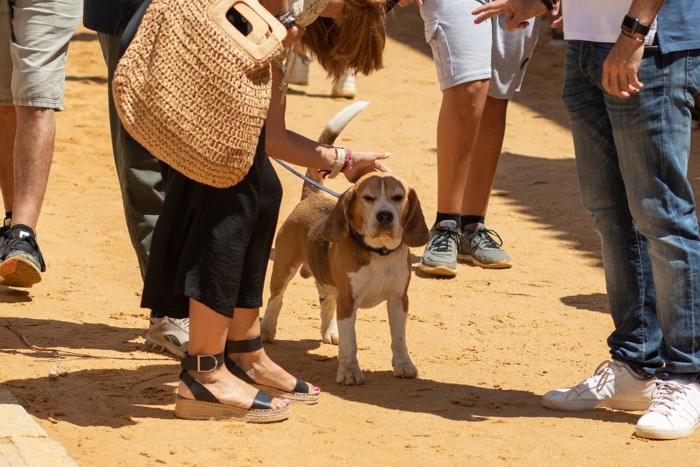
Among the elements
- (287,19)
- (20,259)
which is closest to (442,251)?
(20,259)

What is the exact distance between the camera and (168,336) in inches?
204

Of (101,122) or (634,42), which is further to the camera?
(101,122)

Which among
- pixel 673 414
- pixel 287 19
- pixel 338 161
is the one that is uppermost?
pixel 287 19

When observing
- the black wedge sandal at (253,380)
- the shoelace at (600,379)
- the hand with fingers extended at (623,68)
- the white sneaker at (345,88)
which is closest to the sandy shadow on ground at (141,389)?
the shoelace at (600,379)

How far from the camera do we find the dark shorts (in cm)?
405

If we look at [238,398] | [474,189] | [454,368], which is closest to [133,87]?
[238,398]

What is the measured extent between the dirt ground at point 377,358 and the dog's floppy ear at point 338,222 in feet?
1.92

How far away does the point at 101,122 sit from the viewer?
37.7 feet

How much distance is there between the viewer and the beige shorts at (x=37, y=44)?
19.3ft

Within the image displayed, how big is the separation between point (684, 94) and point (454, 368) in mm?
1659

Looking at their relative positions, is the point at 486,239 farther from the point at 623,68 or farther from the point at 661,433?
the point at 623,68

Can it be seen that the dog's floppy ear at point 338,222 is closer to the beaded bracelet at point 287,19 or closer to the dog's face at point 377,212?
the dog's face at point 377,212

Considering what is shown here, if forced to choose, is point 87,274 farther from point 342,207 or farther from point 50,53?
point 342,207

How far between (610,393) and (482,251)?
102 inches
